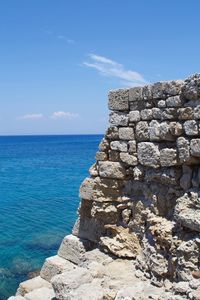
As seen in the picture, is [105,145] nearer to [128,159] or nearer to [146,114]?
[128,159]

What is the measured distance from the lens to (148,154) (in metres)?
6.43

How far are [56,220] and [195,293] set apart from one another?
1713 cm

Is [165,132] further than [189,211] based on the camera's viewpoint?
Yes

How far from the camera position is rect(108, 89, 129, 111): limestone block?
6977 millimetres

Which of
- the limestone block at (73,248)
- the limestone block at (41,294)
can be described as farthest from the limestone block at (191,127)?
the limestone block at (41,294)

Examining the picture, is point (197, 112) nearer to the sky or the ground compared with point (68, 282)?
nearer to the sky

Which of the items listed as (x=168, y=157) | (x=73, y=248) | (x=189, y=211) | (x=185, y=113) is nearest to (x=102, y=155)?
(x=168, y=157)

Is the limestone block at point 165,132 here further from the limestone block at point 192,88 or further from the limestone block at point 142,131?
the limestone block at point 192,88

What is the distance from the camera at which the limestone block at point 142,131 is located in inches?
257

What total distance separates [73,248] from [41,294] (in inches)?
42.6

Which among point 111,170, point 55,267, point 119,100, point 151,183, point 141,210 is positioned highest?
point 119,100

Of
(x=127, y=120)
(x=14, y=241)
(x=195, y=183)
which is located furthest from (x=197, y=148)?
(x=14, y=241)

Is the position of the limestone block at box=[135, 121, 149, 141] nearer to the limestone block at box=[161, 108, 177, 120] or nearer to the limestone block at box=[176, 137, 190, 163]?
the limestone block at box=[161, 108, 177, 120]

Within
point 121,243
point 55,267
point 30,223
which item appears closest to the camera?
point 121,243
